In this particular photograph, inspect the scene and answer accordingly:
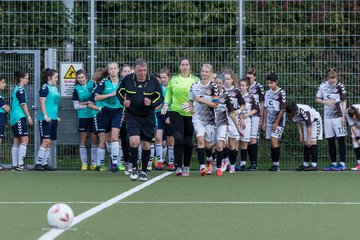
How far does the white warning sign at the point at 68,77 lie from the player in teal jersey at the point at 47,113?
0.33 metres

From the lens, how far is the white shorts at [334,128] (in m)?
19.1

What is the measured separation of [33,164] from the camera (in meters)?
19.9

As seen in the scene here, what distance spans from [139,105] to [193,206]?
460 centimetres

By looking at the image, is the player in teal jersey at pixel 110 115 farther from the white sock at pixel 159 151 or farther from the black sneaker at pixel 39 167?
the black sneaker at pixel 39 167

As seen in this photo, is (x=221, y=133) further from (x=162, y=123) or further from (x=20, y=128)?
(x=20, y=128)

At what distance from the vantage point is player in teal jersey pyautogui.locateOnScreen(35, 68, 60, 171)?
1925 centimetres

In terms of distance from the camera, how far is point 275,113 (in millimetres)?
19141

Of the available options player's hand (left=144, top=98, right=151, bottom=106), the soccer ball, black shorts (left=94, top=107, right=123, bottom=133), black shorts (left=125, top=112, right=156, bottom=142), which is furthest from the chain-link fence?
the soccer ball

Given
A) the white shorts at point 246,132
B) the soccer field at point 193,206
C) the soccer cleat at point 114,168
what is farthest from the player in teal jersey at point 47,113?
the white shorts at point 246,132

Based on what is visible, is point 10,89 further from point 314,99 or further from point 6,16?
point 314,99

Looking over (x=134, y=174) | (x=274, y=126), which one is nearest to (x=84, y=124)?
(x=274, y=126)

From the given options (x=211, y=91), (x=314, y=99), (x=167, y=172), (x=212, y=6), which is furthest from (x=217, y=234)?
(x=212, y=6)

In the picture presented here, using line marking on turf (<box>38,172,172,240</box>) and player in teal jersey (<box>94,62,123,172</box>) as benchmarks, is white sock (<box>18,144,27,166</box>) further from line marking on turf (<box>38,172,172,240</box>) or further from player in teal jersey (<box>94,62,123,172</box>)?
line marking on turf (<box>38,172,172,240</box>)

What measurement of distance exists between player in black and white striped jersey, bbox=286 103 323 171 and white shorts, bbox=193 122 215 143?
88.7 inches
